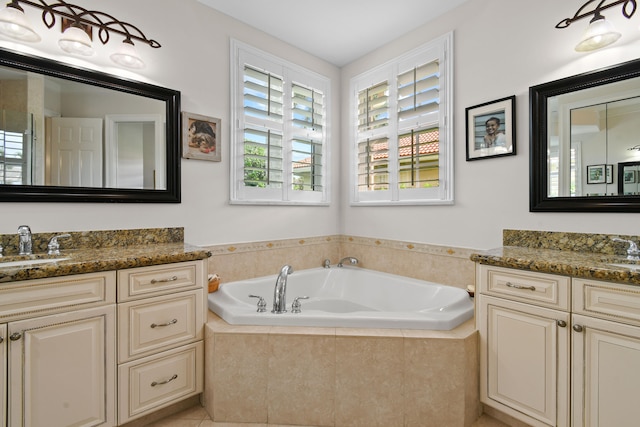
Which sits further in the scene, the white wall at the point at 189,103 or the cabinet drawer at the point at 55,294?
the white wall at the point at 189,103

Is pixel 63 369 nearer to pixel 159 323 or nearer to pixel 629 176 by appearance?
pixel 159 323

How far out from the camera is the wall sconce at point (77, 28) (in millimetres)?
1581

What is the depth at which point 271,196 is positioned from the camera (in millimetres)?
2734

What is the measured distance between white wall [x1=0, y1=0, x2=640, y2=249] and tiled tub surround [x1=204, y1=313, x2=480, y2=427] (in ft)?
3.04

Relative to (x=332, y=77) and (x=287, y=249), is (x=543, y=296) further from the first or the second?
(x=332, y=77)

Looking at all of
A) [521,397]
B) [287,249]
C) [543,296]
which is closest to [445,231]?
[543,296]

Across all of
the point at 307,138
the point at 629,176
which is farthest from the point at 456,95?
the point at 307,138

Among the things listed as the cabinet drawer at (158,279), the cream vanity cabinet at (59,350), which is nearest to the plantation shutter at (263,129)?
the cabinet drawer at (158,279)

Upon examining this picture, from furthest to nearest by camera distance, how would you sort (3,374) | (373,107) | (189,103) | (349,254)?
(349,254), (373,107), (189,103), (3,374)

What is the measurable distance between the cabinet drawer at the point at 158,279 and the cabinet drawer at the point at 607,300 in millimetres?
1917

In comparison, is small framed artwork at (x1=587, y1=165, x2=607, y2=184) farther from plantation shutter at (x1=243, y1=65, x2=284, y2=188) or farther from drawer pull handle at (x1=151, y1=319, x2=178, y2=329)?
drawer pull handle at (x1=151, y1=319, x2=178, y2=329)

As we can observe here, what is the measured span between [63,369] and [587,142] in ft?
9.72

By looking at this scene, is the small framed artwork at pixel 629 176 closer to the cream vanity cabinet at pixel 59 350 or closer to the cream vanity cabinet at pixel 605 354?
the cream vanity cabinet at pixel 605 354

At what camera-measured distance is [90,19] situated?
6.19 feet
